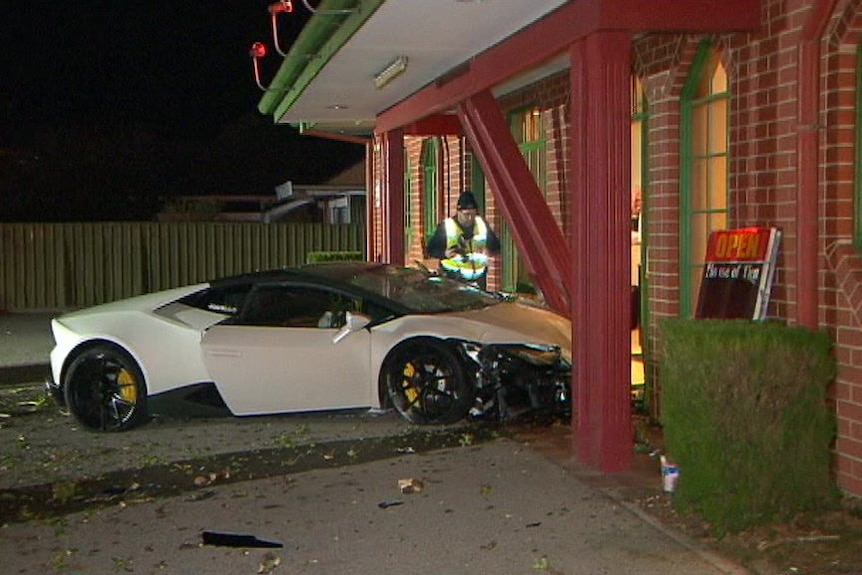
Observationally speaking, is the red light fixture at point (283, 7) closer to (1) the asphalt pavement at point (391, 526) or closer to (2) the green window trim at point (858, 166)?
(1) the asphalt pavement at point (391, 526)

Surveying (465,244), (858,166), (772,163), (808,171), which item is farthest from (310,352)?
(858,166)

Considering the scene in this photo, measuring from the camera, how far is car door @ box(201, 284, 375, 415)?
10.1 meters

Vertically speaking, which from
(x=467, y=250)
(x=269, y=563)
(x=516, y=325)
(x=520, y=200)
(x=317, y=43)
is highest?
(x=317, y=43)

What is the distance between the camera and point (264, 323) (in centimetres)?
1045

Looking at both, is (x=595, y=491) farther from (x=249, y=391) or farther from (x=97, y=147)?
(x=97, y=147)

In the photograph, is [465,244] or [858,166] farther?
[465,244]

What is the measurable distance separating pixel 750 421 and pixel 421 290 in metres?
4.80

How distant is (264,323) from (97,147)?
3239 cm

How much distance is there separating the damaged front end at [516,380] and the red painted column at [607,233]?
152 centimetres

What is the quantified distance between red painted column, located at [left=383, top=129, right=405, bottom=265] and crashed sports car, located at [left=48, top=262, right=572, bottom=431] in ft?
17.2

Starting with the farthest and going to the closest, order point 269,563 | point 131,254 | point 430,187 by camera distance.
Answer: point 131,254 < point 430,187 < point 269,563

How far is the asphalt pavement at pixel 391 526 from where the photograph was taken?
6.42 meters

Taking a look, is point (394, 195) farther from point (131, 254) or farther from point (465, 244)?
point (131, 254)

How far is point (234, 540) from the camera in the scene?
6934 millimetres
